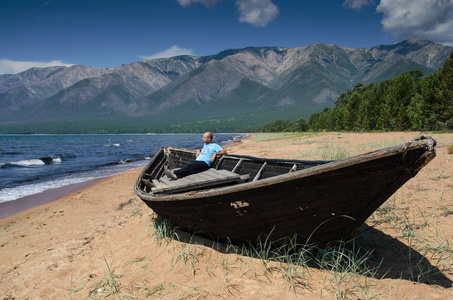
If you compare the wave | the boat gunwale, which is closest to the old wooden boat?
the boat gunwale

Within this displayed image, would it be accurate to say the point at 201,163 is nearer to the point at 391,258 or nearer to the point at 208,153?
the point at 208,153

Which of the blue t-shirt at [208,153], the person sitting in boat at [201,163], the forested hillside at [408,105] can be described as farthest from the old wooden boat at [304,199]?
the forested hillside at [408,105]

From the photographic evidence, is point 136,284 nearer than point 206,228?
Yes

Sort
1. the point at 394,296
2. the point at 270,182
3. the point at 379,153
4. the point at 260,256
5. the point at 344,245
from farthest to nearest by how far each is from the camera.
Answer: the point at 260,256 → the point at 344,245 → the point at 270,182 → the point at 394,296 → the point at 379,153

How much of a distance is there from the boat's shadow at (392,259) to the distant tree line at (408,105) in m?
30.6

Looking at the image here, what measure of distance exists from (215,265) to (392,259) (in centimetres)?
239

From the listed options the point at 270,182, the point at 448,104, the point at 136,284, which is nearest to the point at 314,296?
the point at 270,182

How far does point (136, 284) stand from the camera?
11.8 ft

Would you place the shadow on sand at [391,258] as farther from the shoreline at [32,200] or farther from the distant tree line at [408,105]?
the distant tree line at [408,105]

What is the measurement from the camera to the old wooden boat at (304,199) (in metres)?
2.59

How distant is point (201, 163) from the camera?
19.9 ft

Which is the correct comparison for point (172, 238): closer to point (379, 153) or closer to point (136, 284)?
point (136, 284)

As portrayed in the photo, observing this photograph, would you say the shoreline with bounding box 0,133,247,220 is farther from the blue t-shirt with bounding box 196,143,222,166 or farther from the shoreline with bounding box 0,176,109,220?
the blue t-shirt with bounding box 196,143,222,166

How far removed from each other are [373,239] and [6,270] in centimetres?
616
